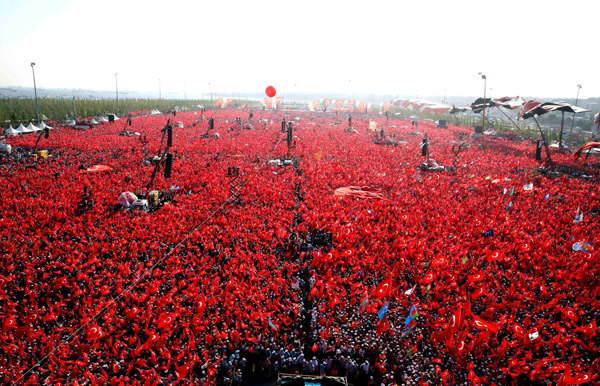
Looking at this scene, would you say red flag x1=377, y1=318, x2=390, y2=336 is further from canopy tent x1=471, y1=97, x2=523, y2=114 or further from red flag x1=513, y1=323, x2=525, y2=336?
canopy tent x1=471, y1=97, x2=523, y2=114

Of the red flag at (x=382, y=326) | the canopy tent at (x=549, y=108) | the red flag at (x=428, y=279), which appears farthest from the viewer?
the canopy tent at (x=549, y=108)

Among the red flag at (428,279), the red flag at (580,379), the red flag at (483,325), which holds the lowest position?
the red flag at (580,379)

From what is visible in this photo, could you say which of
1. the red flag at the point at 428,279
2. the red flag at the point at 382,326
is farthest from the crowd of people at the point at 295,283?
the red flag at the point at 428,279

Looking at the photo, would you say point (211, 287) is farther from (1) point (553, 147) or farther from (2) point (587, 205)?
(1) point (553, 147)

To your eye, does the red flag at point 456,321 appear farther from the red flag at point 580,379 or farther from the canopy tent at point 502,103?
the canopy tent at point 502,103

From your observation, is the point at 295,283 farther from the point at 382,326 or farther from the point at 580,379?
the point at 580,379

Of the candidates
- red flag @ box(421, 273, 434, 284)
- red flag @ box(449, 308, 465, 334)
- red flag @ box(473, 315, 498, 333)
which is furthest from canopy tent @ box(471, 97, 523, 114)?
red flag @ box(449, 308, 465, 334)
